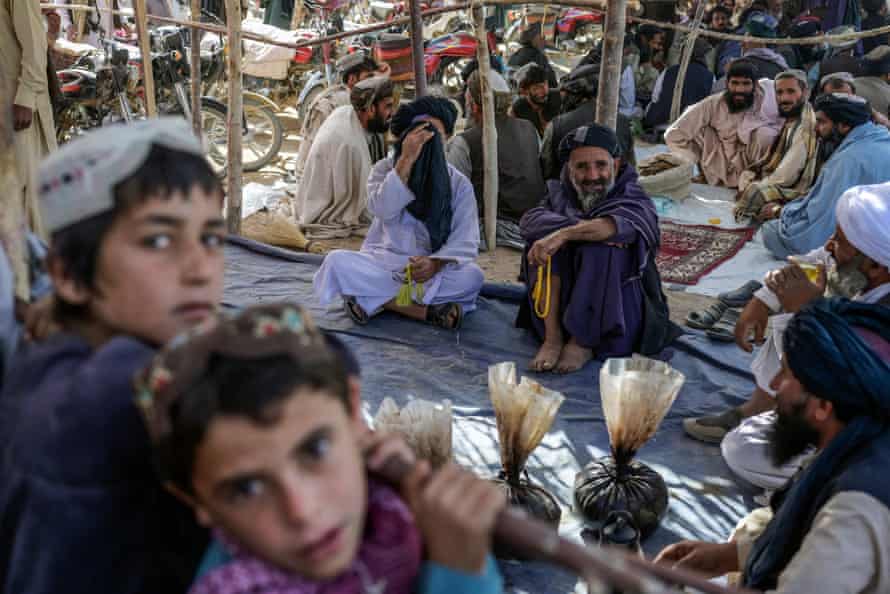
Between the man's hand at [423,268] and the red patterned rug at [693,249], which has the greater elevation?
the man's hand at [423,268]

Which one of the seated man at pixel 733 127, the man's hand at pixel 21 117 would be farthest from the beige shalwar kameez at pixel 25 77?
the seated man at pixel 733 127

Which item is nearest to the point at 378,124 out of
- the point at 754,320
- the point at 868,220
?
the point at 754,320

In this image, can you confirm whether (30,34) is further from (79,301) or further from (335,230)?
(79,301)

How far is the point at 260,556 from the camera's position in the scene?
3.13 feet

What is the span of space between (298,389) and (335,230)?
5.43m

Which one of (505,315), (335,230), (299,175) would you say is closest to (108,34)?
(299,175)

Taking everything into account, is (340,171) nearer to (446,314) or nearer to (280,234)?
(280,234)

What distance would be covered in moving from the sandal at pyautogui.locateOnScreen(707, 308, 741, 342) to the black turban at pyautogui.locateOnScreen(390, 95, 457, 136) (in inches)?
63.0

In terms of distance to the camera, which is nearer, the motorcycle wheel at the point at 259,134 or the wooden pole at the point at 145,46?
the wooden pole at the point at 145,46

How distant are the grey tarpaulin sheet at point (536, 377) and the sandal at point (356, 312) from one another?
4 cm

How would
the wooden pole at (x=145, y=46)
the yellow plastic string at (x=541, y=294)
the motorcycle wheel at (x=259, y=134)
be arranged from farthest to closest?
the motorcycle wheel at (x=259, y=134)
the wooden pole at (x=145, y=46)
the yellow plastic string at (x=541, y=294)

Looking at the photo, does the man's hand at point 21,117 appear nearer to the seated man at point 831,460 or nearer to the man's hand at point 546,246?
the man's hand at point 546,246

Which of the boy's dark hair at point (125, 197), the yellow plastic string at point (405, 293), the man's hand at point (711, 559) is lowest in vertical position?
the yellow plastic string at point (405, 293)

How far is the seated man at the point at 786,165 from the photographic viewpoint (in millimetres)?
6305
